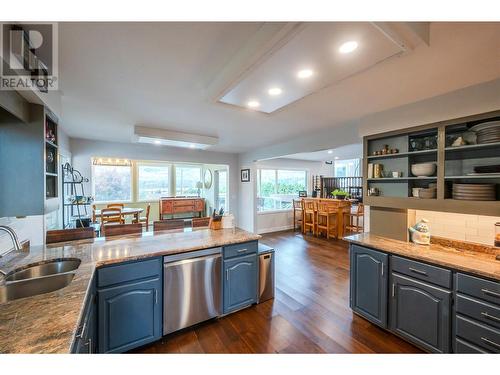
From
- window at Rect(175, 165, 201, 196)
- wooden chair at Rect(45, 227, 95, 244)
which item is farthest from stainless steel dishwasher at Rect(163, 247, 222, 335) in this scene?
window at Rect(175, 165, 201, 196)

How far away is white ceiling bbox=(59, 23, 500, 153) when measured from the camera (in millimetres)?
1193

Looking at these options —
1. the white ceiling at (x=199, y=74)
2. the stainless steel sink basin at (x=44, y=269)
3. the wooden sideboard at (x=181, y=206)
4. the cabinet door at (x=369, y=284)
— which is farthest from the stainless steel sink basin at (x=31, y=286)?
the wooden sideboard at (x=181, y=206)

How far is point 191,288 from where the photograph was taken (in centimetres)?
211

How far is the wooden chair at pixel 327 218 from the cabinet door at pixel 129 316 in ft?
15.6

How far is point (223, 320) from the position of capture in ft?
7.60

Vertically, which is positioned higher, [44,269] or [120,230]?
[120,230]

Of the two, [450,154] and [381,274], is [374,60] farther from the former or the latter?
[381,274]

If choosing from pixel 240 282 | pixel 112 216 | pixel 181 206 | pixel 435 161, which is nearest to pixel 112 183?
pixel 181 206

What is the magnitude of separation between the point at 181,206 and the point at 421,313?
6824 mm

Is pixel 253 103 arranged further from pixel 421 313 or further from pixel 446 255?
pixel 421 313

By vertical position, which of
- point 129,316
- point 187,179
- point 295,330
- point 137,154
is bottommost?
point 295,330

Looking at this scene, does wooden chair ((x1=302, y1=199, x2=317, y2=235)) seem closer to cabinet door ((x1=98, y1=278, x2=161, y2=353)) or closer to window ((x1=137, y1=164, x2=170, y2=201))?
cabinet door ((x1=98, y1=278, x2=161, y2=353))
